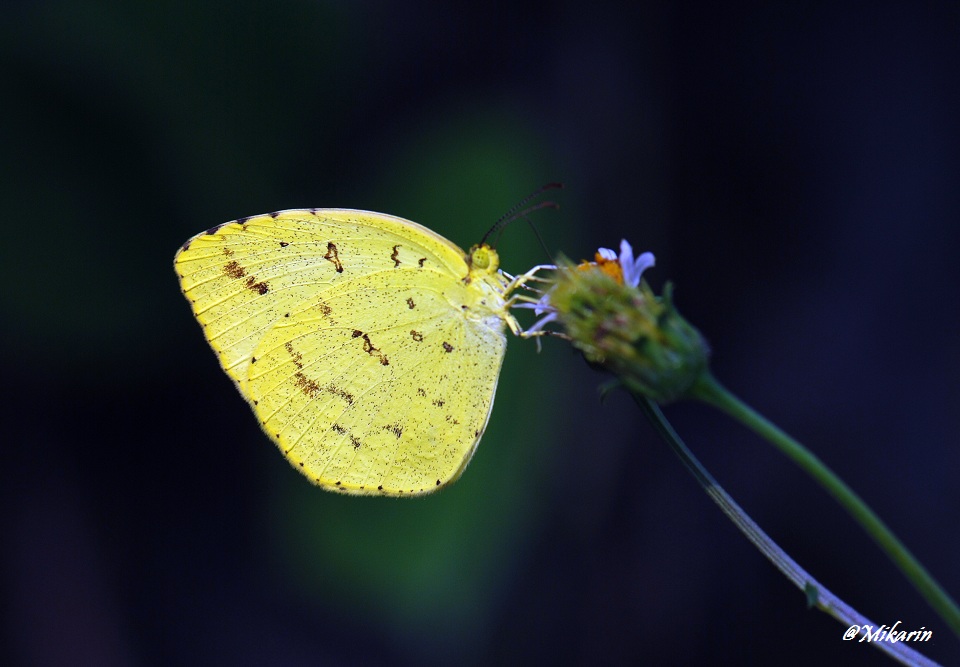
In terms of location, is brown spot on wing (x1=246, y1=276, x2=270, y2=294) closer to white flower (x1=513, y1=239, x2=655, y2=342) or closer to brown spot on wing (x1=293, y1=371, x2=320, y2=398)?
brown spot on wing (x1=293, y1=371, x2=320, y2=398)

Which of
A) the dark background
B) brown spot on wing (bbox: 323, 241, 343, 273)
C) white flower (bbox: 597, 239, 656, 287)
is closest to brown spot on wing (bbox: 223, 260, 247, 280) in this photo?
brown spot on wing (bbox: 323, 241, 343, 273)

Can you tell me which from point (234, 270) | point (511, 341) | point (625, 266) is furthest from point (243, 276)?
point (511, 341)

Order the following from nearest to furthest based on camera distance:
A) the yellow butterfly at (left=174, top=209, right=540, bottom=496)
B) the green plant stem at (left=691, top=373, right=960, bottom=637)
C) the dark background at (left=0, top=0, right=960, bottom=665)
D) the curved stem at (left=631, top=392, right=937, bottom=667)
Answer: the green plant stem at (left=691, top=373, right=960, bottom=637) < the curved stem at (left=631, top=392, right=937, bottom=667) < the yellow butterfly at (left=174, top=209, right=540, bottom=496) < the dark background at (left=0, top=0, right=960, bottom=665)

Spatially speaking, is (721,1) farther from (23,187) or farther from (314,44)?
(23,187)

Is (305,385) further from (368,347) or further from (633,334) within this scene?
(633,334)

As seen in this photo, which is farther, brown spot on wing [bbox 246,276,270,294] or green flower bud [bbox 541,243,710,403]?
brown spot on wing [bbox 246,276,270,294]

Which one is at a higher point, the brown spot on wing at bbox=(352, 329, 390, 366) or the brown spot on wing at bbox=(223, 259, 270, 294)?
the brown spot on wing at bbox=(223, 259, 270, 294)
